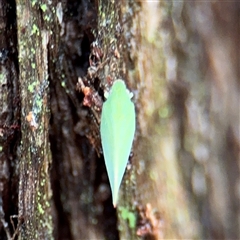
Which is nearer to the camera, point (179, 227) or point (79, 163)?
point (179, 227)

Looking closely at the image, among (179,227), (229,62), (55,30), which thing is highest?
(55,30)

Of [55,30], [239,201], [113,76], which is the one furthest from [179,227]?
[55,30]

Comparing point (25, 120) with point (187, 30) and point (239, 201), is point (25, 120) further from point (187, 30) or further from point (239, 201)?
point (239, 201)
